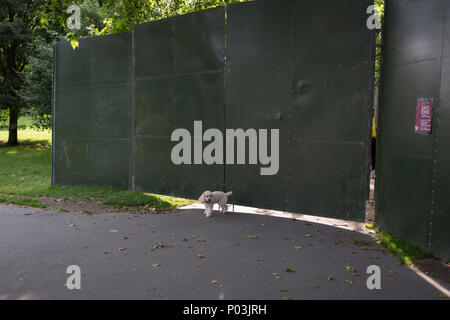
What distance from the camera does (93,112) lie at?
10.8 metres

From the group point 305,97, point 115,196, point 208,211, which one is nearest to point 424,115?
point 305,97

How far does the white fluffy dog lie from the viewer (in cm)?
772

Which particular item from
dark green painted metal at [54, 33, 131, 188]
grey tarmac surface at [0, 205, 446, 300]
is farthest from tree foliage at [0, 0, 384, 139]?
grey tarmac surface at [0, 205, 446, 300]

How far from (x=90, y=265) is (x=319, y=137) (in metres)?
4.47

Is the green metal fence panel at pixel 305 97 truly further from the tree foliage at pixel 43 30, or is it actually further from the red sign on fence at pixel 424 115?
the tree foliage at pixel 43 30

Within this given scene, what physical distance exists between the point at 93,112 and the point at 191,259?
6706mm

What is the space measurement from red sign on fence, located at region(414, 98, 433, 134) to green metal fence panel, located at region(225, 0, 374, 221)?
38.5 inches

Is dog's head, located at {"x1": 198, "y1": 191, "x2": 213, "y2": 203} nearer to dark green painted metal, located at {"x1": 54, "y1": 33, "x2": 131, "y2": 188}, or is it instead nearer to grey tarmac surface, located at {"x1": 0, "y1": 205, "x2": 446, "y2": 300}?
grey tarmac surface, located at {"x1": 0, "y1": 205, "x2": 446, "y2": 300}

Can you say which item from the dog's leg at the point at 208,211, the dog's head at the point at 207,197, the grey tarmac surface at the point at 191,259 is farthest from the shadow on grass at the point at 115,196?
the dog's head at the point at 207,197

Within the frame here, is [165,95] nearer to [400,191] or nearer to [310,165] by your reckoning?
[310,165]

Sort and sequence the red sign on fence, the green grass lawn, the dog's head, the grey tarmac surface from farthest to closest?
the green grass lawn < the dog's head < the red sign on fence < the grey tarmac surface

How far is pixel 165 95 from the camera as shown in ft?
30.7

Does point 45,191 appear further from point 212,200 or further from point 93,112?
point 212,200
